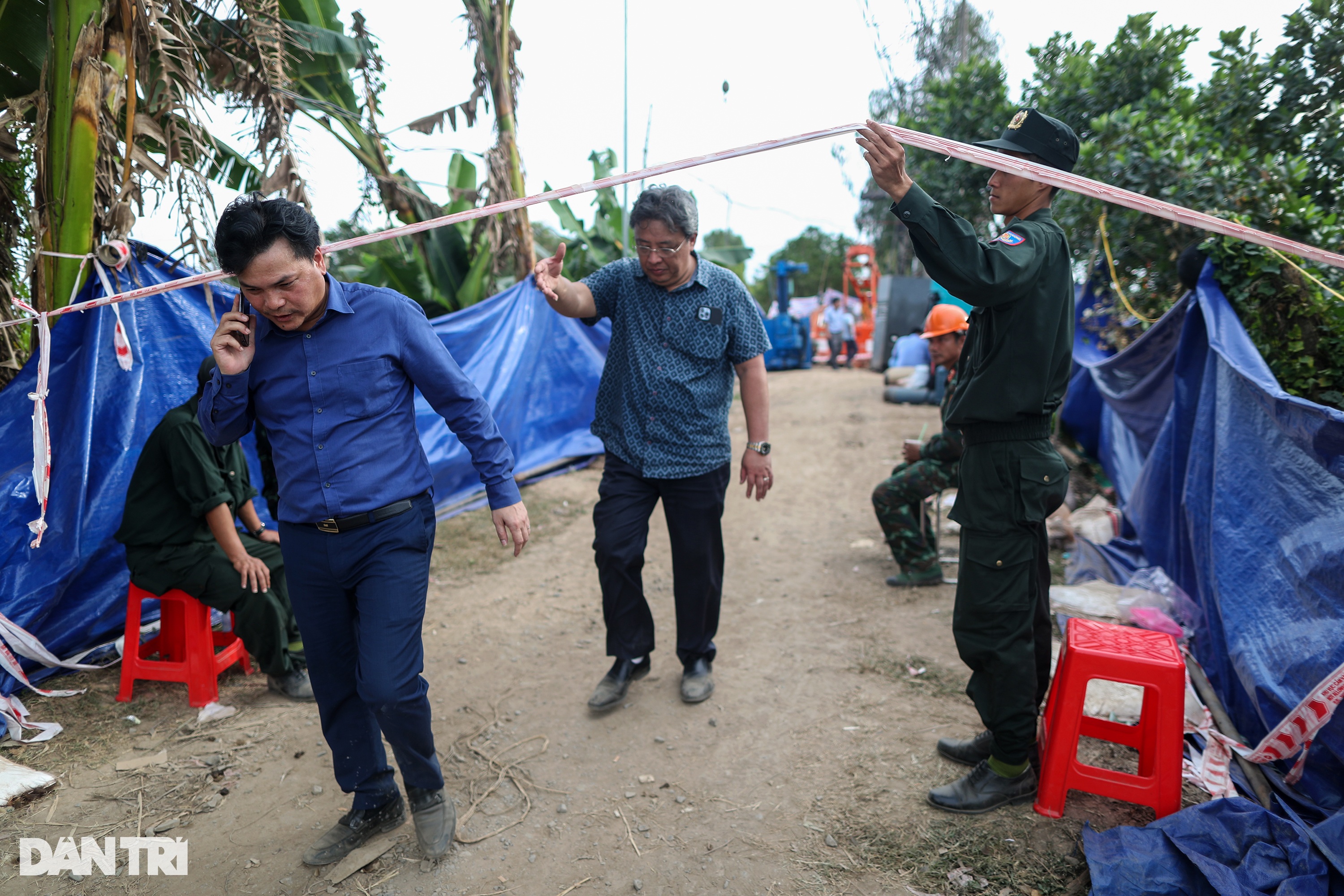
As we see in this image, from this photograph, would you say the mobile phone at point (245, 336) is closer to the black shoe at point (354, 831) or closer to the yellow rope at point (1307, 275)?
the black shoe at point (354, 831)

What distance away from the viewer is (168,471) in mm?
3314

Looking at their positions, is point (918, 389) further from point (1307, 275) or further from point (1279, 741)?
point (1279, 741)

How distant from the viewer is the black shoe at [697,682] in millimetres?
3340

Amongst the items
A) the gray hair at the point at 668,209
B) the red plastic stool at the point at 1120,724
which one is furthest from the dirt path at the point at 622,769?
the gray hair at the point at 668,209

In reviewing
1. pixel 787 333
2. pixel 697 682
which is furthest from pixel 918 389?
pixel 697 682

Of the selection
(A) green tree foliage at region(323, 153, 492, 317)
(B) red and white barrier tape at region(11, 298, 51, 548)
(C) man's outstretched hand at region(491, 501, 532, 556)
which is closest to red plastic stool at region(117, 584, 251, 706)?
(B) red and white barrier tape at region(11, 298, 51, 548)

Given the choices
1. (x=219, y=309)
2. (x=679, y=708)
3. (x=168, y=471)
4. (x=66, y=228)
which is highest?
(x=66, y=228)

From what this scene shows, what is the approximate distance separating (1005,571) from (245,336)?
2350 mm

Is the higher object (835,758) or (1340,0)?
(1340,0)

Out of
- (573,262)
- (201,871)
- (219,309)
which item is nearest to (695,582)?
(201,871)

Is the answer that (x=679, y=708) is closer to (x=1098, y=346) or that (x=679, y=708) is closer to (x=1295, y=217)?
(x=1295, y=217)

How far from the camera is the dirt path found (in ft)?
7.72

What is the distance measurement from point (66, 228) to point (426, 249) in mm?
4022

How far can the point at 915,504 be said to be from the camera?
15.6ft
